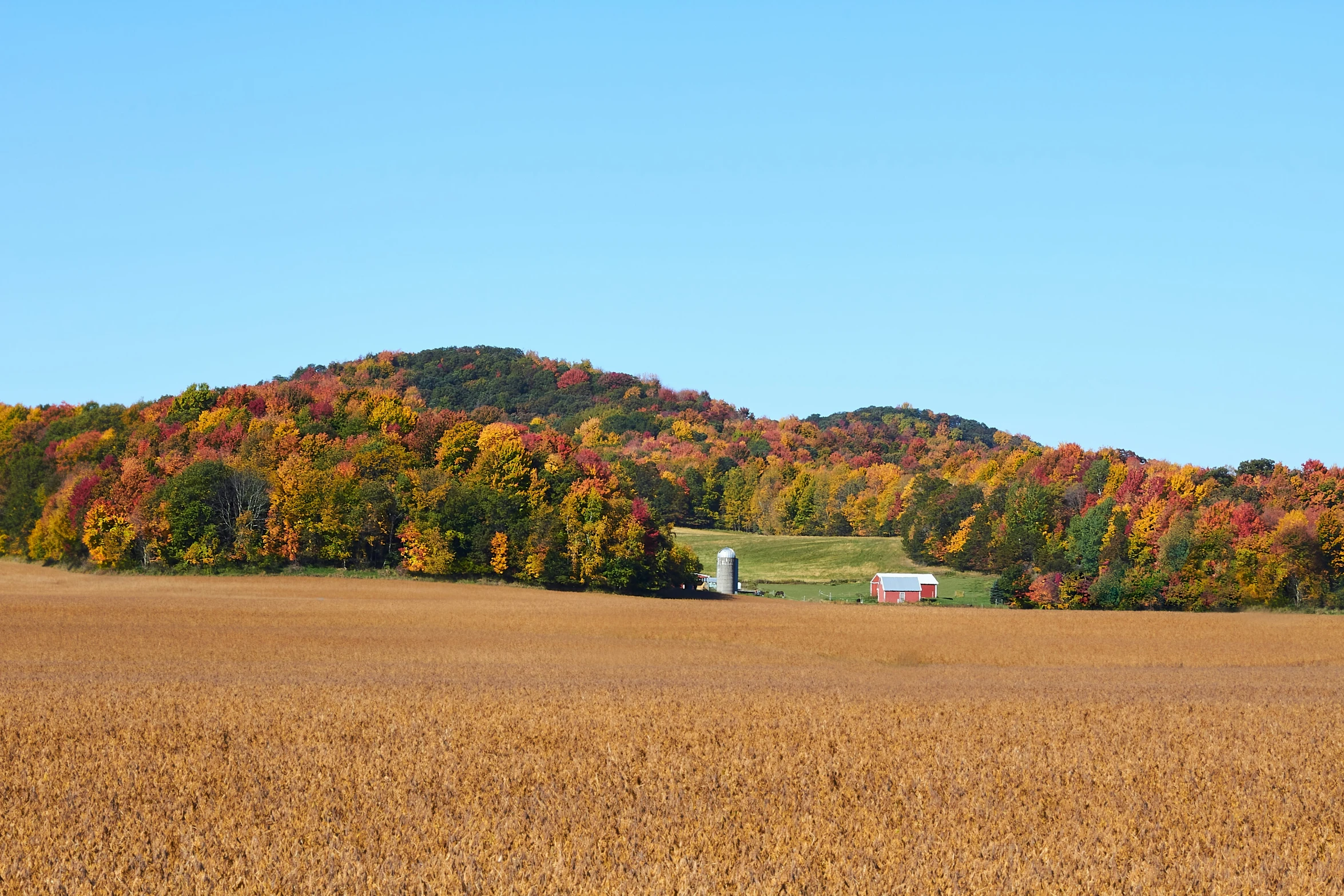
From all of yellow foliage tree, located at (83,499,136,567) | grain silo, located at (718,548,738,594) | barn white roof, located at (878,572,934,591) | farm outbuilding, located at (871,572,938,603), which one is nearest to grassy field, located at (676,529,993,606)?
farm outbuilding, located at (871,572,938,603)

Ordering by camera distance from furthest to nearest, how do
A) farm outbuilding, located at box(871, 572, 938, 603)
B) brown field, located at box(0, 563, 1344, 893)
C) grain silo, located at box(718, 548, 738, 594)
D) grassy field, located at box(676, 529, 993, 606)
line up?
grassy field, located at box(676, 529, 993, 606) → farm outbuilding, located at box(871, 572, 938, 603) → grain silo, located at box(718, 548, 738, 594) → brown field, located at box(0, 563, 1344, 893)

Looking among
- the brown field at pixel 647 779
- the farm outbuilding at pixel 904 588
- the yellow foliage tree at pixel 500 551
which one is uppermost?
the yellow foliage tree at pixel 500 551

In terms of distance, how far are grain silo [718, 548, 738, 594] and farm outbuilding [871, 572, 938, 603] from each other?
1128cm

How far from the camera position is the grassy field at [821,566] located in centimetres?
10038

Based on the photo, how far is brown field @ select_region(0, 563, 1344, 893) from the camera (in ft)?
39.0

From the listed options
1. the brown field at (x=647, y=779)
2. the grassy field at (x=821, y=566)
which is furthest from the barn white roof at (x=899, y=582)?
the brown field at (x=647, y=779)

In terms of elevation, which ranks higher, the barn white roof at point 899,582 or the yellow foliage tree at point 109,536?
the yellow foliage tree at point 109,536

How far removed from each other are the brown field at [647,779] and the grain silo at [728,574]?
5715 centimetres

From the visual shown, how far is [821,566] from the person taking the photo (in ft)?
403

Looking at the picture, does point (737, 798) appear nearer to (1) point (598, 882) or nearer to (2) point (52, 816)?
(1) point (598, 882)

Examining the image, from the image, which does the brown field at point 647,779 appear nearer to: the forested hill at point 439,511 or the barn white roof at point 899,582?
the forested hill at point 439,511

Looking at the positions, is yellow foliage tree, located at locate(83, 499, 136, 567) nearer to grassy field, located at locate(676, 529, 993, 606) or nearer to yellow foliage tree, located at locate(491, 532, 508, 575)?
yellow foliage tree, located at locate(491, 532, 508, 575)

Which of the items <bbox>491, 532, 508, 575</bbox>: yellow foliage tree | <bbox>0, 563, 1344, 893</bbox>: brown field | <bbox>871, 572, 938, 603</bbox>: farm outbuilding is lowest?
<bbox>0, 563, 1344, 893</bbox>: brown field

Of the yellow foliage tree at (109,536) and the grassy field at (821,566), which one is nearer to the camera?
the yellow foliage tree at (109,536)
